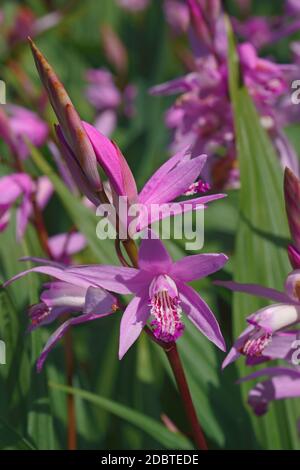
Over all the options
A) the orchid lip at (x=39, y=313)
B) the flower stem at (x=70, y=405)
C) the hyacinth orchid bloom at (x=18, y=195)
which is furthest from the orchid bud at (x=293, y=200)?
the hyacinth orchid bloom at (x=18, y=195)

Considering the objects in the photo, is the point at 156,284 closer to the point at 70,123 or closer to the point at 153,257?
the point at 153,257

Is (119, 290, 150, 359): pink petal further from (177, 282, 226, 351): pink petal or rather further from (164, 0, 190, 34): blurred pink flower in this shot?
(164, 0, 190, 34): blurred pink flower

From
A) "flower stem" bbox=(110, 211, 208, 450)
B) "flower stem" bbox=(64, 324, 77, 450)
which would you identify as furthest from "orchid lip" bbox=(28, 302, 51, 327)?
"flower stem" bbox=(64, 324, 77, 450)

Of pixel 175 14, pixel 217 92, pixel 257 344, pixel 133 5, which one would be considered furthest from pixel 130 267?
pixel 133 5

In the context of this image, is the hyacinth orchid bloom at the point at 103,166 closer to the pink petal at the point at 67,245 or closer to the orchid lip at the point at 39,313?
the orchid lip at the point at 39,313

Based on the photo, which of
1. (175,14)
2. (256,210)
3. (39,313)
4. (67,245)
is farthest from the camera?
(175,14)
